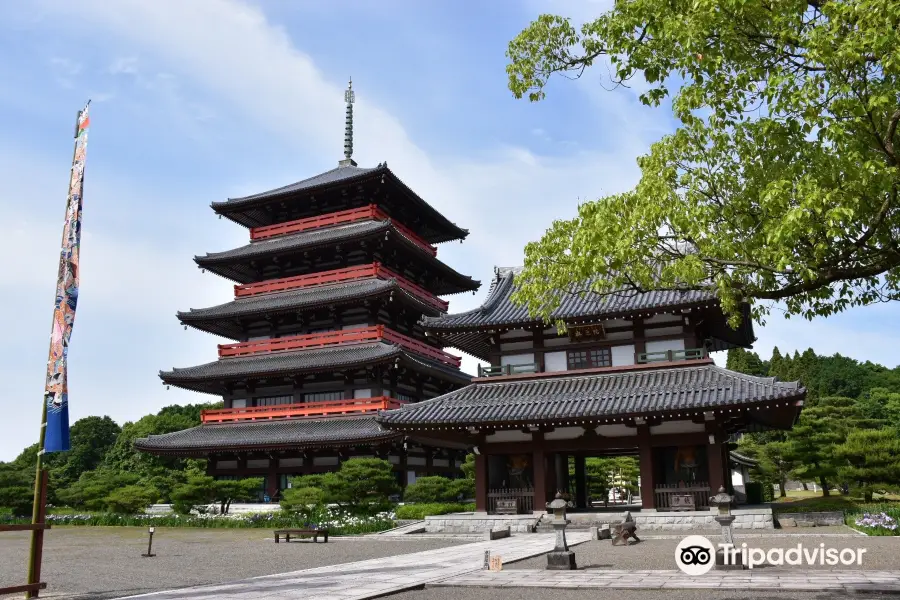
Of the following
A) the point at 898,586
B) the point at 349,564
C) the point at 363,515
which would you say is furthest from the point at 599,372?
the point at 898,586

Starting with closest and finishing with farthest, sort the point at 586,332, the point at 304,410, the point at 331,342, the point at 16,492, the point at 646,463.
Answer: the point at 646,463 < the point at 586,332 < the point at 304,410 < the point at 331,342 < the point at 16,492

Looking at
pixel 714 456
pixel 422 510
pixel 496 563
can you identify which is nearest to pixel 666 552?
pixel 496 563

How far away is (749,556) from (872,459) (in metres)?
19.2

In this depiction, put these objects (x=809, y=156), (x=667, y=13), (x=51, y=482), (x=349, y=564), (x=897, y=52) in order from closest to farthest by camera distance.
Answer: (x=897, y=52), (x=809, y=156), (x=667, y=13), (x=349, y=564), (x=51, y=482)

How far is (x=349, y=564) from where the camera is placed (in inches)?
625

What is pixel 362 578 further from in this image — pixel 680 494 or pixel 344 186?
pixel 344 186

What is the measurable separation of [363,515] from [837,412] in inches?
1175

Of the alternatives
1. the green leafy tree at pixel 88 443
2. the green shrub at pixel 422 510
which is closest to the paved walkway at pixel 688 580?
the green shrub at pixel 422 510

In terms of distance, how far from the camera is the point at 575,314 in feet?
82.2

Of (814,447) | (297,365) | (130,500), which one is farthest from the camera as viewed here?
(297,365)

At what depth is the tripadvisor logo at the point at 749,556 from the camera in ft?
41.6

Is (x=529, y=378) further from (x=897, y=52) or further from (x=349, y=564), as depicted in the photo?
(x=897, y=52)

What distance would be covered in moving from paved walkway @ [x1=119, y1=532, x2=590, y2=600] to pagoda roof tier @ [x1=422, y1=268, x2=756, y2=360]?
7854 mm

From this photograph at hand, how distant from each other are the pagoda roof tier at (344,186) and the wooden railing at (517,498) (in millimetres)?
19728
